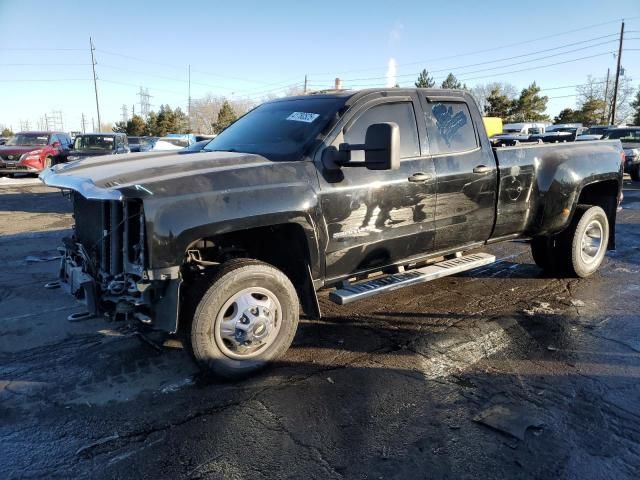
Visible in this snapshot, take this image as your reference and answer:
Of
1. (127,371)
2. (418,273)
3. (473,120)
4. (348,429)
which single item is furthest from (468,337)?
(127,371)

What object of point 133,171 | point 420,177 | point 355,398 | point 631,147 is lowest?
point 355,398

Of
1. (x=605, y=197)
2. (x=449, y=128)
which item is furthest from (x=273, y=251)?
(x=605, y=197)

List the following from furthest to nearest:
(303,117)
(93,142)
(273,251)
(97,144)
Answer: (93,142) < (97,144) < (303,117) < (273,251)

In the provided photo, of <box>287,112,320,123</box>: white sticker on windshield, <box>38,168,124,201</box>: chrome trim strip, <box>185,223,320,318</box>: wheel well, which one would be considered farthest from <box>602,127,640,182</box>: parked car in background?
<box>38,168,124,201</box>: chrome trim strip

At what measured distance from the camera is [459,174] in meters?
4.62

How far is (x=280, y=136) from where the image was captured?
416 centimetres

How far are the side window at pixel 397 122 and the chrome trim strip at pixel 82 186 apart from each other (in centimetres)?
187

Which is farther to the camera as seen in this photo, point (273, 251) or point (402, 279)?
point (402, 279)

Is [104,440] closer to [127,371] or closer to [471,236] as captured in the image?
[127,371]

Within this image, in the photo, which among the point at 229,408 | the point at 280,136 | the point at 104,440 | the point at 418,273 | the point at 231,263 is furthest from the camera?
the point at 418,273

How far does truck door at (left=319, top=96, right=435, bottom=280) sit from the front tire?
0.50 metres

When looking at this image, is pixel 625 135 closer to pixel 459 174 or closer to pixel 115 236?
pixel 459 174

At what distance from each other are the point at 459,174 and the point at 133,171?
2.85 m

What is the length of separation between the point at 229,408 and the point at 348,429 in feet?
2.59
